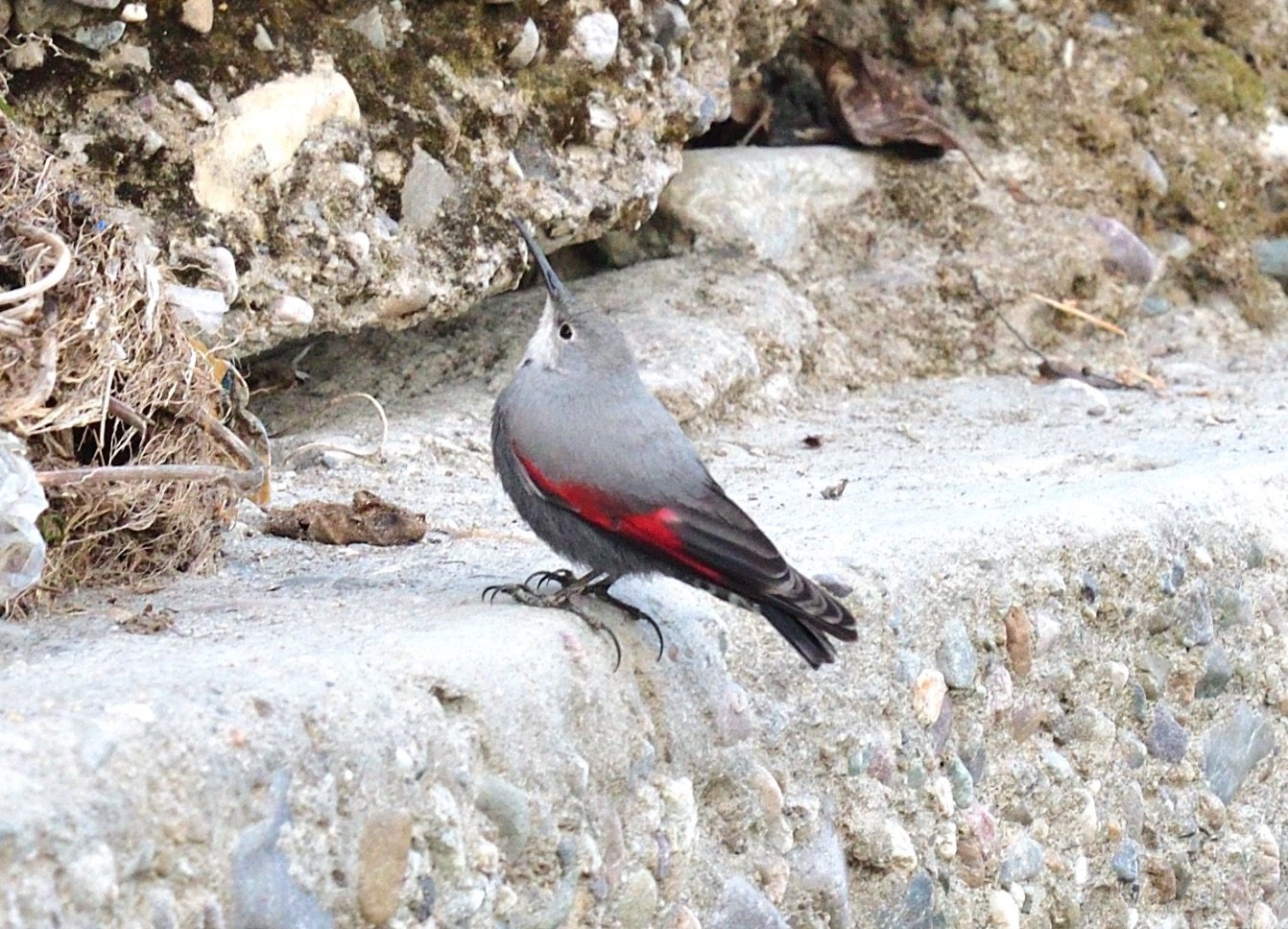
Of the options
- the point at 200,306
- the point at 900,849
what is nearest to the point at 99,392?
the point at 200,306

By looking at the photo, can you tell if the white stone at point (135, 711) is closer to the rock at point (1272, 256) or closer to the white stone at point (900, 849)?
the white stone at point (900, 849)

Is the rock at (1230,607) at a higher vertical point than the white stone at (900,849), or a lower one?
lower

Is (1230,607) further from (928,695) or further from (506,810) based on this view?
(506,810)

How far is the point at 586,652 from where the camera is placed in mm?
2572

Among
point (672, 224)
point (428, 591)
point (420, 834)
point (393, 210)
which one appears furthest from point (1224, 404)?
point (420, 834)

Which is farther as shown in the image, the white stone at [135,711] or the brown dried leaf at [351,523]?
the brown dried leaf at [351,523]

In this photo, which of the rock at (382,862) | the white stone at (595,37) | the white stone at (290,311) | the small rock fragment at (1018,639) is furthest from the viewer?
the white stone at (595,37)

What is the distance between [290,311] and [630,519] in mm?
1268

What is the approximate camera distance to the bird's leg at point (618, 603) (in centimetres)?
279

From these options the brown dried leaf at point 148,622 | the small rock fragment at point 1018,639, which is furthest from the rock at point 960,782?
the brown dried leaf at point 148,622

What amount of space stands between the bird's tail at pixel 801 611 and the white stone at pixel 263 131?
149 cm

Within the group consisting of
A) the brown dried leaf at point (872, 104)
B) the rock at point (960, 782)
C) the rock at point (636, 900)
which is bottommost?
the rock at point (960, 782)

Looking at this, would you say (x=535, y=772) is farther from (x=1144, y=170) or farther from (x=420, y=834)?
(x=1144, y=170)

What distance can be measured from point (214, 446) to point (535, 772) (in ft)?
3.05
